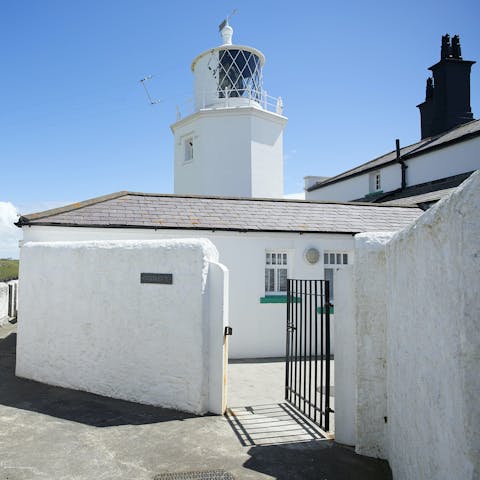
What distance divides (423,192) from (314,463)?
624 inches

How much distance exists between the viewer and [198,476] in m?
4.67


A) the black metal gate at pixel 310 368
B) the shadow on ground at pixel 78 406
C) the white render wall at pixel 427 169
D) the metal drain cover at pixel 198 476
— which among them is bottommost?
the metal drain cover at pixel 198 476

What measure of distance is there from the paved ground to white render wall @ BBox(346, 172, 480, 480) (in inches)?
32.8

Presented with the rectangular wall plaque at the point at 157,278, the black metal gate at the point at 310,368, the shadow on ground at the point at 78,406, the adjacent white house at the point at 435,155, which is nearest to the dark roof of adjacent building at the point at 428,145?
the adjacent white house at the point at 435,155

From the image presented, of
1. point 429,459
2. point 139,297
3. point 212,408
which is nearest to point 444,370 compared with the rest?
point 429,459

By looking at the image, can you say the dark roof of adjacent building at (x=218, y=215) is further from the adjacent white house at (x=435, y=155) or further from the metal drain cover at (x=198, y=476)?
Result: the metal drain cover at (x=198, y=476)

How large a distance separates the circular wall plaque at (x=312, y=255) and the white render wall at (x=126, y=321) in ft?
15.1

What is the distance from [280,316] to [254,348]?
3.45 ft

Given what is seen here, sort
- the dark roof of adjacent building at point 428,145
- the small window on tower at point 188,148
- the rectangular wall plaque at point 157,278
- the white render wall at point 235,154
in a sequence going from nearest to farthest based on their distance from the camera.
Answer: the rectangular wall plaque at point 157,278, the dark roof of adjacent building at point 428,145, the white render wall at point 235,154, the small window on tower at point 188,148

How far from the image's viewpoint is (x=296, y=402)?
7.44 m

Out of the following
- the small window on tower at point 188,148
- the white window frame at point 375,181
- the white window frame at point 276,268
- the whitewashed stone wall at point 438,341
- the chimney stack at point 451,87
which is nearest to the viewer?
the whitewashed stone wall at point 438,341

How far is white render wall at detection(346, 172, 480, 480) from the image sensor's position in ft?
7.84

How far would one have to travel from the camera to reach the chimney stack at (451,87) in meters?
22.7

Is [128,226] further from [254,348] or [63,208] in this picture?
[254,348]
